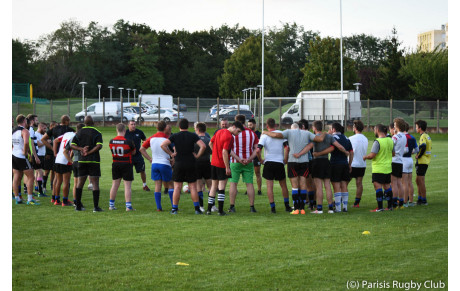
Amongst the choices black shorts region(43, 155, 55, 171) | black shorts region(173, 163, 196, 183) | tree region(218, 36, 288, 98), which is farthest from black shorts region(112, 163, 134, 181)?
tree region(218, 36, 288, 98)

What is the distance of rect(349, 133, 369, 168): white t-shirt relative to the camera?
1344cm

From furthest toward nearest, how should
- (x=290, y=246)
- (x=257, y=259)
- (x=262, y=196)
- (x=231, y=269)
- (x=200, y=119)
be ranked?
(x=200, y=119), (x=262, y=196), (x=290, y=246), (x=257, y=259), (x=231, y=269)

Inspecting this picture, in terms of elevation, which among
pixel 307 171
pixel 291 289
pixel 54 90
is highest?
pixel 54 90

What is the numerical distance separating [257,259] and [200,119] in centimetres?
4440

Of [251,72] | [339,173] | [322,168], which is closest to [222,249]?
[322,168]

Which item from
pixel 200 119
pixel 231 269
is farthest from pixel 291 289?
pixel 200 119

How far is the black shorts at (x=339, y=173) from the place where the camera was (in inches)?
506

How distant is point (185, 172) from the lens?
12320 millimetres

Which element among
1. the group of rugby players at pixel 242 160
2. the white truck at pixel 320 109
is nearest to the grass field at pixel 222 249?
the group of rugby players at pixel 242 160

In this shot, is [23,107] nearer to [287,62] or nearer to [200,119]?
[200,119]

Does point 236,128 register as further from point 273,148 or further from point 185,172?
point 185,172

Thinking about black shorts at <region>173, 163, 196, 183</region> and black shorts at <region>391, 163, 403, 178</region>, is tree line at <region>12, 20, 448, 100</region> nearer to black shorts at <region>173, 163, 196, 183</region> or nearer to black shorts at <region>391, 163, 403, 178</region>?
black shorts at <region>391, 163, 403, 178</region>

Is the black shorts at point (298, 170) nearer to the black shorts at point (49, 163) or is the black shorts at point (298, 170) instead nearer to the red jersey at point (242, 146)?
the red jersey at point (242, 146)

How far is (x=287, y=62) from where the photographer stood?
93.3 metres
